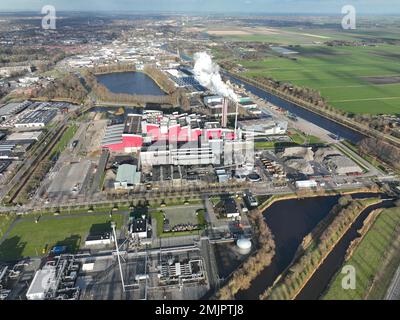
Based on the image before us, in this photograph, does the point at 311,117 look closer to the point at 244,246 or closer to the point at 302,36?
the point at 244,246

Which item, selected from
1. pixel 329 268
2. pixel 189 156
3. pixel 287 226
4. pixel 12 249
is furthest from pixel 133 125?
Answer: pixel 329 268

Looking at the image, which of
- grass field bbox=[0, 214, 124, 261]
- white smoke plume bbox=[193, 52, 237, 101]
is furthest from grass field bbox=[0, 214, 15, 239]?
white smoke plume bbox=[193, 52, 237, 101]

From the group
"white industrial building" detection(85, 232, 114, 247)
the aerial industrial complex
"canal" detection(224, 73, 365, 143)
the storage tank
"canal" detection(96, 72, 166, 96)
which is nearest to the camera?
the aerial industrial complex

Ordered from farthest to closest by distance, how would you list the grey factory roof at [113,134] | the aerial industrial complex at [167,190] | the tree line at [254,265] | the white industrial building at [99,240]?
the grey factory roof at [113,134] < the white industrial building at [99,240] < the aerial industrial complex at [167,190] < the tree line at [254,265]

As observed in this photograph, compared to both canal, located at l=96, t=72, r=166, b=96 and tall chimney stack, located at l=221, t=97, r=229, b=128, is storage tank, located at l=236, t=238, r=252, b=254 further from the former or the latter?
canal, located at l=96, t=72, r=166, b=96

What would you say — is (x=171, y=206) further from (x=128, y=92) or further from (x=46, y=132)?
(x=128, y=92)

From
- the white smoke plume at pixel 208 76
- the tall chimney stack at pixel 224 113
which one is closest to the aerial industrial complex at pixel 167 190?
the tall chimney stack at pixel 224 113

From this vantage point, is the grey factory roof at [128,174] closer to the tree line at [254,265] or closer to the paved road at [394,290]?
the tree line at [254,265]
